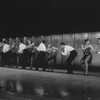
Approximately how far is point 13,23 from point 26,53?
4526 mm

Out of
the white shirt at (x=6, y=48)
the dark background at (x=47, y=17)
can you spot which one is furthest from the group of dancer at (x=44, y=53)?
the dark background at (x=47, y=17)

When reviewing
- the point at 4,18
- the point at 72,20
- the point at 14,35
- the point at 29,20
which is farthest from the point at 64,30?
the point at 4,18

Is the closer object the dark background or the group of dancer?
the group of dancer

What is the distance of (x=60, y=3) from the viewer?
14.8 m

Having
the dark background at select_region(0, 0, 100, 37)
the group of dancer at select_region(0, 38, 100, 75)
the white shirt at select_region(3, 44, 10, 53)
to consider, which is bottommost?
the group of dancer at select_region(0, 38, 100, 75)

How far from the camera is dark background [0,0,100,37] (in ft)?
46.1

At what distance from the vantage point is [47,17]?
53.1ft

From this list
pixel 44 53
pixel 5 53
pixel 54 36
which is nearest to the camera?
pixel 44 53

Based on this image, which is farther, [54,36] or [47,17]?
[54,36]

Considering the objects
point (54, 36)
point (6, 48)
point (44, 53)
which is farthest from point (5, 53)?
point (44, 53)

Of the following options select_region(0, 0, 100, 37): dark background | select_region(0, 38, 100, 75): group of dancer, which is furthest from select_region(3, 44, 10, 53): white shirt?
select_region(0, 0, 100, 37): dark background

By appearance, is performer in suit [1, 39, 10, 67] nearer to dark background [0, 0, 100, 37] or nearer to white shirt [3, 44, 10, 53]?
white shirt [3, 44, 10, 53]

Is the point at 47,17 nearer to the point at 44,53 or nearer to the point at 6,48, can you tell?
the point at 44,53

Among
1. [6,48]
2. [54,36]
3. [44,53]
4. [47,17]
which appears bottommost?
[44,53]
